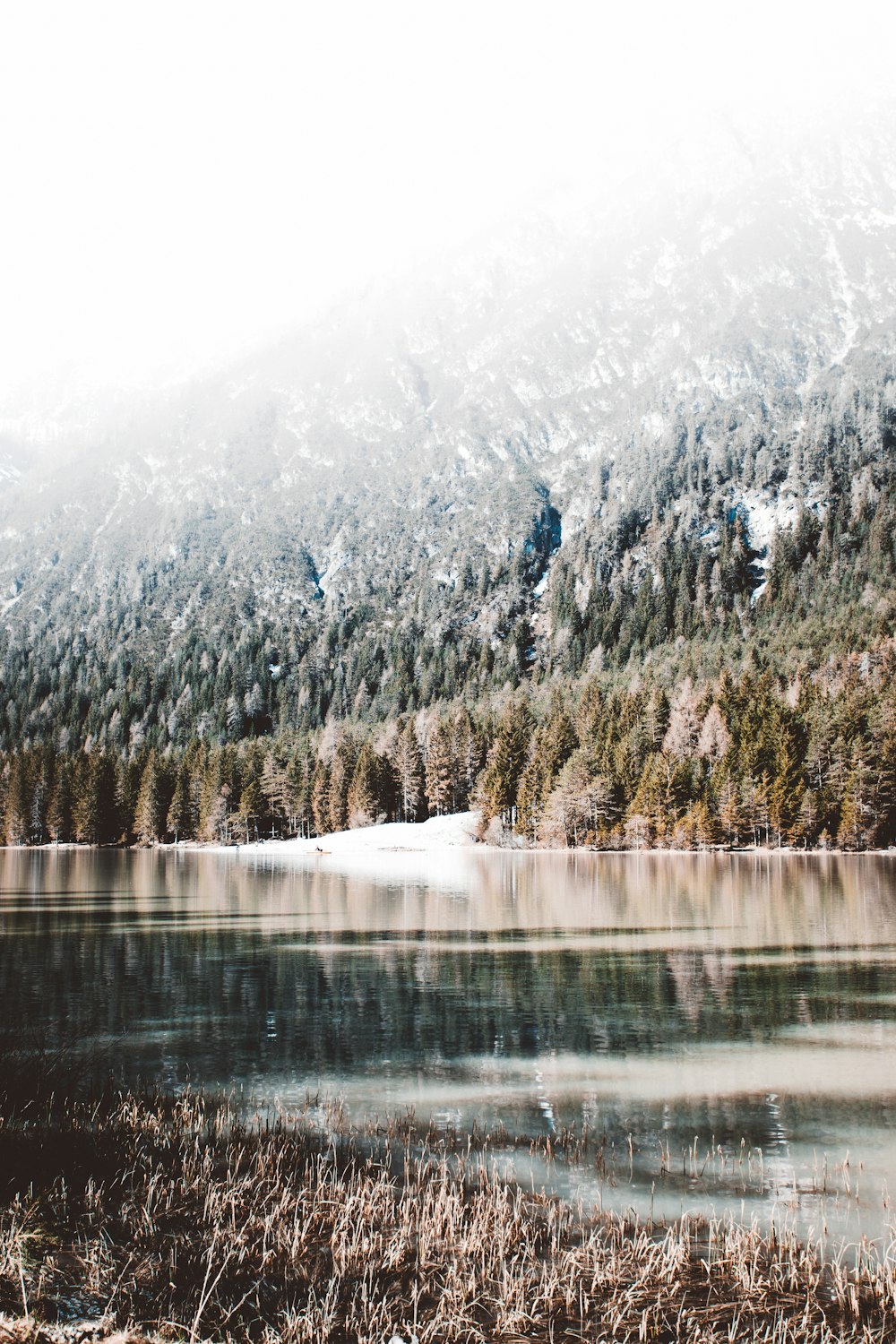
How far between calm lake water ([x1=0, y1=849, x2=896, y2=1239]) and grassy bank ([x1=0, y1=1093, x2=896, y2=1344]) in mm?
2049

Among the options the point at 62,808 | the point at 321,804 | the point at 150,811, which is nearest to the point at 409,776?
the point at 321,804

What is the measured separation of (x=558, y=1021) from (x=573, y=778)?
323 feet

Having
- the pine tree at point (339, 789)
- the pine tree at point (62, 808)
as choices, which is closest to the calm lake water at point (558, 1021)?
the pine tree at point (339, 789)

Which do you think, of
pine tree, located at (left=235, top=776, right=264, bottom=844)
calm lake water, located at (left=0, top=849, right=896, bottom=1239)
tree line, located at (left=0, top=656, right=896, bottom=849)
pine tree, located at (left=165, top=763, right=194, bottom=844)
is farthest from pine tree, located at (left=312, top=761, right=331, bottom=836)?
calm lake water, located at (left=0, top=849, right=896, bottom=1239)

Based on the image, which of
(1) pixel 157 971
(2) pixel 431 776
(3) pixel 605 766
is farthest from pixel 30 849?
(1) pixel 157 971

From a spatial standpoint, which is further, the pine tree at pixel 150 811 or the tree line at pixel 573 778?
the pine tree at pixel 150 811

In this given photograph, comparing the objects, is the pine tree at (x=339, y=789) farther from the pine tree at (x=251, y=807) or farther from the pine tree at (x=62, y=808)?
the pine tree at (x=62, y=808)

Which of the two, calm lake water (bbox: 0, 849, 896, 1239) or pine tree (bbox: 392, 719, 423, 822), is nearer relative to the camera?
calm lake water (bbox: 0, 849, 896, 1239)

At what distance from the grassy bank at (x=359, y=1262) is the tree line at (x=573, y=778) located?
325ft

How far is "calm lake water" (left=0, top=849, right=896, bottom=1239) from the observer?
14.2 m

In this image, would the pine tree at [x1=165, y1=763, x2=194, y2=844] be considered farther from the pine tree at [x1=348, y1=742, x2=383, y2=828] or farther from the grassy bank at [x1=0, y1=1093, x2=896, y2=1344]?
the grassy bank at [x1=0, y1=1093, x2=896, y2=1344]

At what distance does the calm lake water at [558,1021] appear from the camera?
14.2 meters

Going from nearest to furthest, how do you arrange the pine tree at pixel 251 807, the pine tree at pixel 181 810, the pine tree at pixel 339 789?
the pine tree at pixel 339 789, the pine tree at pixel 251 807, the pine tree at pixel 181 810

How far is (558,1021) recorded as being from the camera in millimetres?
23453
